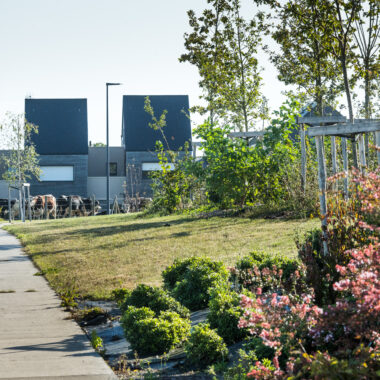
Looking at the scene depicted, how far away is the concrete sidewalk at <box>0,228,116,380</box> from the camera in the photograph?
4.15m

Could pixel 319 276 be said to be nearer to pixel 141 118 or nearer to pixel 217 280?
pixel 217 280

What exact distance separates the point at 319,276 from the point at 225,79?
1371cm

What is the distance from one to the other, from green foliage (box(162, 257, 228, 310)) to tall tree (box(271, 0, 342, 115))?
287 inches

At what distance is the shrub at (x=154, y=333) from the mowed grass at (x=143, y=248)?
7.15 ft

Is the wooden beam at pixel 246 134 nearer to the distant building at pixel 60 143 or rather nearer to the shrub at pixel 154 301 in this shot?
the shrub at pixel 154 301

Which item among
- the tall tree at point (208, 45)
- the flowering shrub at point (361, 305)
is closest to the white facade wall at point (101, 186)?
the tall tree at point (208, 45)

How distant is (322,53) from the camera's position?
1255 centimetres

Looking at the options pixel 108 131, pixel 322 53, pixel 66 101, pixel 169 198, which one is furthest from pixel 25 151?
pixel 322 53

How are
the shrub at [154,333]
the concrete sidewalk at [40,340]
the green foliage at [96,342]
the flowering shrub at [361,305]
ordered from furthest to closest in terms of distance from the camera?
the green foliage at [96,342], the shrub at [154,333], the concrete sidewalk at [40,340], the flowering shrub at [361,305]

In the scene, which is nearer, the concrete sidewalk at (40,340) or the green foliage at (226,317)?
the concrete sidewalk at (40,340)

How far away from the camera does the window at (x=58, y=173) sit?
43594mm

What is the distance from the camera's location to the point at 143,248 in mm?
10625

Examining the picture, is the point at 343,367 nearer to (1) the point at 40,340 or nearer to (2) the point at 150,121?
(1) the point at 40,340

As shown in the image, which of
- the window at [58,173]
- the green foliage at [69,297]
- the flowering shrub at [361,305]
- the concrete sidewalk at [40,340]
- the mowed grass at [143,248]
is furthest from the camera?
the window at [58,173]
